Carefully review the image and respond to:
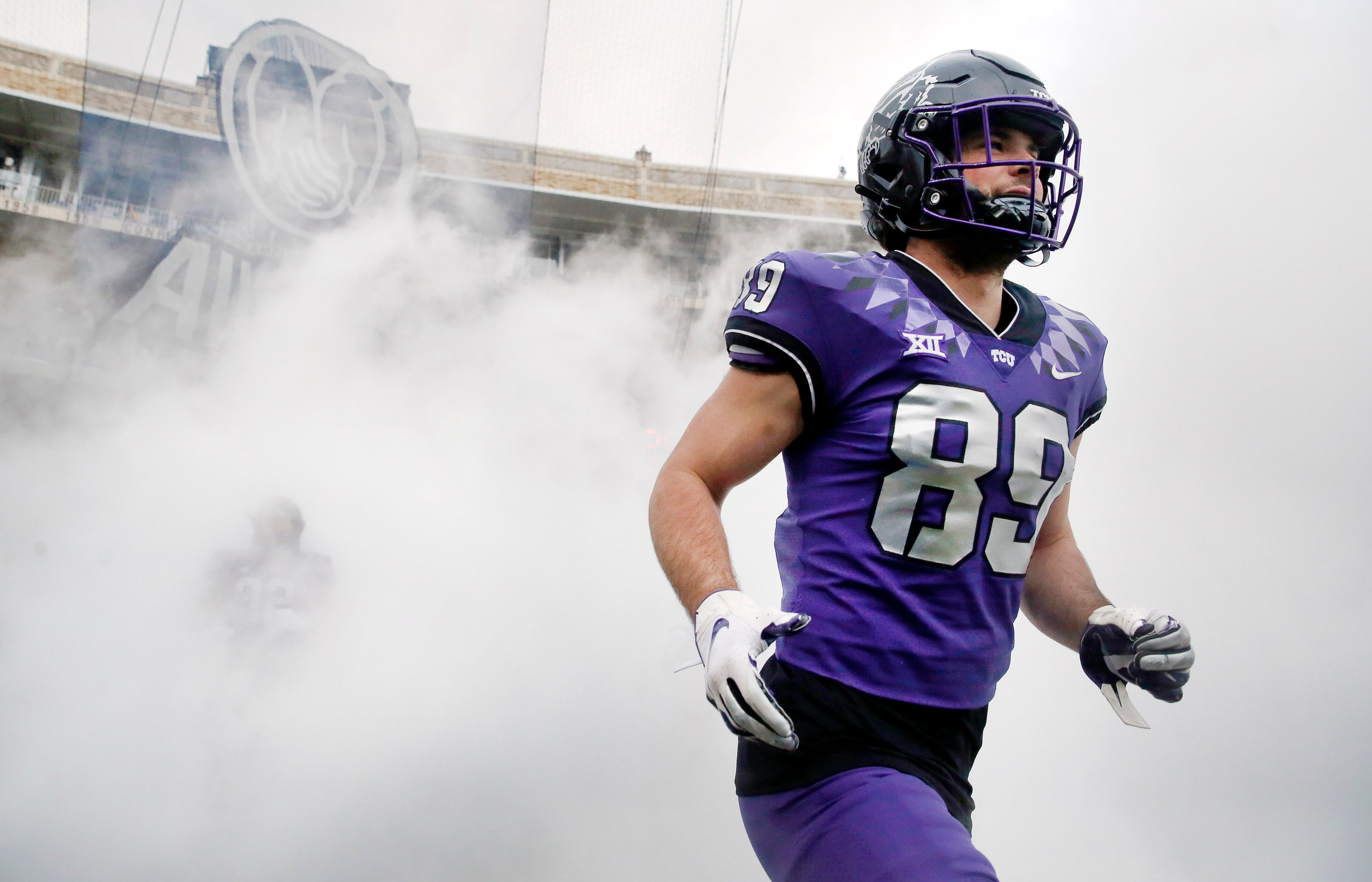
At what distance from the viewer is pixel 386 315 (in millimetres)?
5172

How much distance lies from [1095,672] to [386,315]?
15.1ft

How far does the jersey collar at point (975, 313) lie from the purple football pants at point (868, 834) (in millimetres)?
641

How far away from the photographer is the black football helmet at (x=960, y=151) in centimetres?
136

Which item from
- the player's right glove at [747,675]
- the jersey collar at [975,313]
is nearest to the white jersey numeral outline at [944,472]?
the jersey collar at [975,313]

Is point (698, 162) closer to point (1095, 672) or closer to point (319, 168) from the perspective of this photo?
point (319, 168)

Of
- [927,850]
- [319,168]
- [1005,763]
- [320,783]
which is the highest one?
[319,168]

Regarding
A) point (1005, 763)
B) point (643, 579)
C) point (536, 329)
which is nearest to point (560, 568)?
point (643, 579)

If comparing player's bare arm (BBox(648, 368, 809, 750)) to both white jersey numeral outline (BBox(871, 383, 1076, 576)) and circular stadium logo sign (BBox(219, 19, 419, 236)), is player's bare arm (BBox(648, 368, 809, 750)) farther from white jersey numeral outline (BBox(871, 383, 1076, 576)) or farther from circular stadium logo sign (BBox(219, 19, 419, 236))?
circular stadium logo sign (BBox(219, 19, 419, 236))

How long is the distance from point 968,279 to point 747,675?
793mm

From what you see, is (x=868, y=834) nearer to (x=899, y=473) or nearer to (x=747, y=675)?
(x=747, y=675)

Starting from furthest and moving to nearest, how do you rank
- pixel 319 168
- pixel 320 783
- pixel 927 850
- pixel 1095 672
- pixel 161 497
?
pixel 319 168 → pixel 161 497 → pixel 320 783 → pixel 1095 672 → pixel 927 850

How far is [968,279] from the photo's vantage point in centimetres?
140

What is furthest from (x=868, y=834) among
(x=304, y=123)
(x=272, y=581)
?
(x=304, y=123)

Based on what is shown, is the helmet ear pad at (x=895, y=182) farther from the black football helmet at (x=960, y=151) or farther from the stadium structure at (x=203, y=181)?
the stadium structure at (x=203, y=181)
